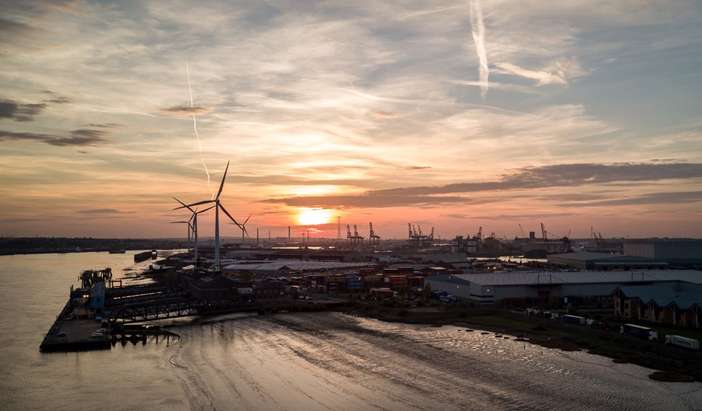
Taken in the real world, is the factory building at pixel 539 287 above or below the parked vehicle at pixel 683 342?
above

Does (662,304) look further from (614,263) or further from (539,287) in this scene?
(614,263)

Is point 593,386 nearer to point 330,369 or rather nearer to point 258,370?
point 330,369

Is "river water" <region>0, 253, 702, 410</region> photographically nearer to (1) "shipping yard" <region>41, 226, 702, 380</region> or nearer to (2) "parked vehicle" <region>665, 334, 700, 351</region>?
(1) "shipping yard" <region>41, 226, 702, 380</region>

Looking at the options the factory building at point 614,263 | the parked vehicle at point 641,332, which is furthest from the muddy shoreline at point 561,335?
the factory building at point 614,263

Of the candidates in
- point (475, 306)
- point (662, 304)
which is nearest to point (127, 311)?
point (475, 306)

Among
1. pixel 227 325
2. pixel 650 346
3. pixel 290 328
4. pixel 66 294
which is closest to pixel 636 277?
pixel 650 346

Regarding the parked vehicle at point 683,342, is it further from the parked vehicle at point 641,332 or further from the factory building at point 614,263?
the factory building at point 614,263

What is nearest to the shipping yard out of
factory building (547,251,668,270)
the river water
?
the river water
